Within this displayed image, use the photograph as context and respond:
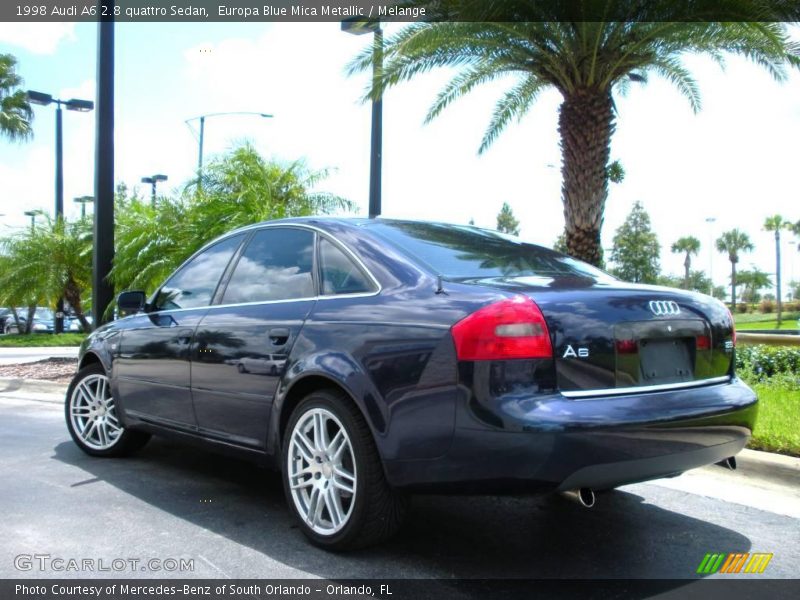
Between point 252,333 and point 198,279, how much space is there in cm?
102

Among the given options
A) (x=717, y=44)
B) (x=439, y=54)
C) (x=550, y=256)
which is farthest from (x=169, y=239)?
(x=550, y=256)

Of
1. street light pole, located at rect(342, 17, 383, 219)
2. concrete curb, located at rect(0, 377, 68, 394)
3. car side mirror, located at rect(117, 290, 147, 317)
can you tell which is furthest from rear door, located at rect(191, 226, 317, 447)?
concrete curb, located at rect(0, 377, 68, 394)

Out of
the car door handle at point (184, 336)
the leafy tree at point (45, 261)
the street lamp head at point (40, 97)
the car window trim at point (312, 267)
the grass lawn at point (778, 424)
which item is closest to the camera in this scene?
the car window trim at point (312, 267)

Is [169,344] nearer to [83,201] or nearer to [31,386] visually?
[31,386]

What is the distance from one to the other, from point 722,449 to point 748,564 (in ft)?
1.84

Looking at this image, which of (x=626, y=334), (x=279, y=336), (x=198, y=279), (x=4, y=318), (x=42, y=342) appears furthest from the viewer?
(x=4, y=318)

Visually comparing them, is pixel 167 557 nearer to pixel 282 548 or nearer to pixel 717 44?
pixel 282 548

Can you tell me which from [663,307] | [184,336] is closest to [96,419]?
[184,336]

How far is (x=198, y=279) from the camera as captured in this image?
16.2 ft

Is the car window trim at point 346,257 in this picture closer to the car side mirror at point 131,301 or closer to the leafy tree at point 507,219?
the car side mirror at point 131,301

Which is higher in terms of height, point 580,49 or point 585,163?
point 580,49

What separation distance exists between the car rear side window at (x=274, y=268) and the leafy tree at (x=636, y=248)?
3001 inches

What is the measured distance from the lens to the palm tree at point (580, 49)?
970cm
